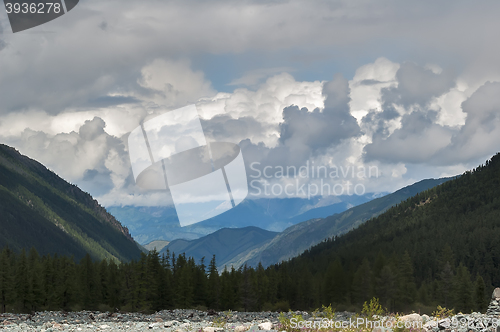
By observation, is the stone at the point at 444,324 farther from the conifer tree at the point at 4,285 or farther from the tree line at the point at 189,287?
the conifer tree at the point at 4,285

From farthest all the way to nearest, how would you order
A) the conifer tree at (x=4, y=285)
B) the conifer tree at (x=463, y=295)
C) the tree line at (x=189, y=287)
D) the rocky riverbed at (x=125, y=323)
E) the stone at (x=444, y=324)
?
the conifer tree at (x=463, y=295) → the tree line at (x=189, y=287) → the conifer tree at (x=4, y=285) → the rocky riverbed at (x=125, y=323) → the stone at (x=444, y=324)

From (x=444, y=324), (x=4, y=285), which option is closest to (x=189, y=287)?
(x=4, y=285)

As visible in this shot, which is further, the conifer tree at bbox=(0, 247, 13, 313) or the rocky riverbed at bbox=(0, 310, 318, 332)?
the conifer tree at bbox=(0, 247, 13, 313)

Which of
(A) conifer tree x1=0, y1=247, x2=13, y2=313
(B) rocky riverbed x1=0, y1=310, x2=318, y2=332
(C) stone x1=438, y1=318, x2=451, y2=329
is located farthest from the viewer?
(A) conifer tree x1=0, y1=247, x2=13, y2=313

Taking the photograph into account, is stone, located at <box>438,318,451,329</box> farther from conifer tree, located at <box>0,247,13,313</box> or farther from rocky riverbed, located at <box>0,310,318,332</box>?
conifer tree, located at <box>0,247,13,313</box>

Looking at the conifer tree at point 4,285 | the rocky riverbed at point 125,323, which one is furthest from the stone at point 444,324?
the conifer tree at point 4,285

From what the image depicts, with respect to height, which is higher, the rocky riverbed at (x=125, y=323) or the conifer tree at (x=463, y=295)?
the rocky riverbed at (x=125, y=323)

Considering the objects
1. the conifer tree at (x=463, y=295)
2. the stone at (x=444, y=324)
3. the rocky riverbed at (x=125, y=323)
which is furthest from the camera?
the conifer tree at (x=463, y=295)

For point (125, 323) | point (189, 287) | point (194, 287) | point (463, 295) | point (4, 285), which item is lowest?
point (463, 295)

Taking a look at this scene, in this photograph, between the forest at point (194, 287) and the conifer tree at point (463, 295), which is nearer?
the forest at point (194, 287)

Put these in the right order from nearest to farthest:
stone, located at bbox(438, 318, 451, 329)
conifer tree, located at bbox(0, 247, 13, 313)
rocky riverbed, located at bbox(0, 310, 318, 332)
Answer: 1. stone, located at bbox(438, 318, 451, 329)
2. rocky riverbed, located at bbox(0, 310, 318, 332)
3. conifer tree, located at bbox(0, 247, 13, 313)

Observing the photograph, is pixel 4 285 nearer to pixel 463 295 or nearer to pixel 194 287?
pixel 194 287

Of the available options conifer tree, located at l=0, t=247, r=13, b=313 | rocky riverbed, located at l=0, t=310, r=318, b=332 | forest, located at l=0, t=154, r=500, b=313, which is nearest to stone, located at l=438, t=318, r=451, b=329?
rocky riverbed, located at l=0, t=310, r=318, b=332

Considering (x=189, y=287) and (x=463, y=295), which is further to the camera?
(x=463, y=295)
